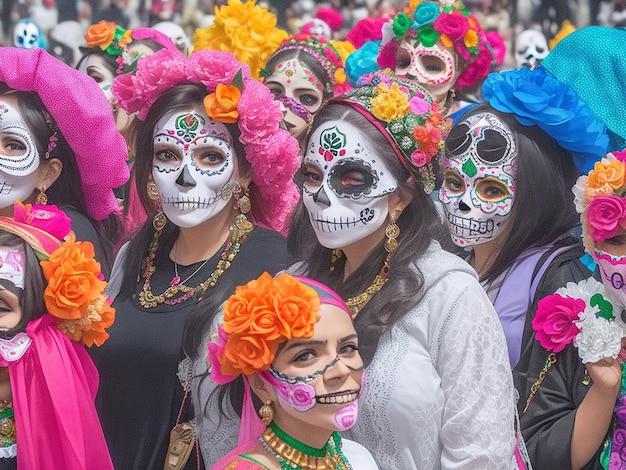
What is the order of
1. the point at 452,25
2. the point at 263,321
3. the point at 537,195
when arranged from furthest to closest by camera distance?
the point at 452,25
the point at 537,195
the point at 263,321

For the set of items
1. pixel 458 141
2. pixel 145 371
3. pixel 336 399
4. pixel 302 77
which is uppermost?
pixel 458 141

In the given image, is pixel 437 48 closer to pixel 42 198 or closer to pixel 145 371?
pixel 42 198

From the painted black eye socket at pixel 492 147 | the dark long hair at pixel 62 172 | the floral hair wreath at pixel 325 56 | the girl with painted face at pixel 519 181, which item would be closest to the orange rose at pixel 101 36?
the floral hair wreath at pixel 325 56

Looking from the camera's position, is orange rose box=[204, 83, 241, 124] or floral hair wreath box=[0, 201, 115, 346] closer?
floral hair wreath box=[0, 201, 115, 346]

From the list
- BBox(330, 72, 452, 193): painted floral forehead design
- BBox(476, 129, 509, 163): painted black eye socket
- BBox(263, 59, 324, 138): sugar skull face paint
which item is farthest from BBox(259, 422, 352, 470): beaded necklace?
BBox(263, 59, 324, 138): sugar skull face paint

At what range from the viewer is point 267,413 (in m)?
3.21

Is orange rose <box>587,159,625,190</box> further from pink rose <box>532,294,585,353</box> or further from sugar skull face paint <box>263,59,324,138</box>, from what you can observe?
sugar skull face paint <box>263,59,324,138</box>

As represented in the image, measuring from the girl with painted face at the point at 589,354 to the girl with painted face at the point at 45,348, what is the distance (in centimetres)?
148

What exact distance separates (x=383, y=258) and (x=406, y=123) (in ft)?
1.47

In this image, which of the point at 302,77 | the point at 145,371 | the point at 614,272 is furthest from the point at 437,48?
the point at 145,371

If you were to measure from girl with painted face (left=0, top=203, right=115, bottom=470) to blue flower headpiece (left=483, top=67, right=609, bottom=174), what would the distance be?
71.9 inches

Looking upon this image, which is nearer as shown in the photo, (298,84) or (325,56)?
(298,84)

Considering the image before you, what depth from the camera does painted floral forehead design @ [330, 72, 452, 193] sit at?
3828 mm

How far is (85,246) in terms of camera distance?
3.72m
